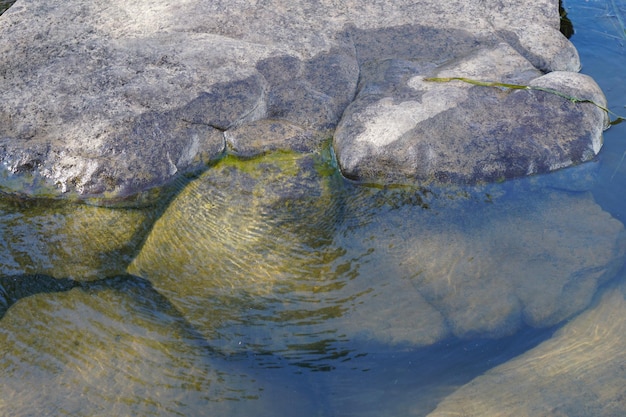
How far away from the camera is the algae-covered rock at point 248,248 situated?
3113mm

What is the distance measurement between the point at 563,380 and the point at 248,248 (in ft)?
5.70

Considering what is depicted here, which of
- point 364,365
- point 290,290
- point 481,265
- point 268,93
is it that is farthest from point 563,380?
point 268,93

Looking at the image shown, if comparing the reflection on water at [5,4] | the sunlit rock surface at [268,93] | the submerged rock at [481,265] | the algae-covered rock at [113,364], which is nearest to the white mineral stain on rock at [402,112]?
the sunlit rock surface at [268,93]

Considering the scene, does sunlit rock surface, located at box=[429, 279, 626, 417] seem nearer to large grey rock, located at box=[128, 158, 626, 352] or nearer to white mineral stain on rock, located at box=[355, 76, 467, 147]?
large grey rock, located at box=[128, 158, 626, 352]

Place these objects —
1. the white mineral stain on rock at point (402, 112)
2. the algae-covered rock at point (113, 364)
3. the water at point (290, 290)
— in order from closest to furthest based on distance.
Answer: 1. the algae-covered rock at point (113, 364)
2. the water at point (290, 290)
3. the white mineral stain on rock at point (402, 112)

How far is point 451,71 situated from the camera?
4207 millimetres

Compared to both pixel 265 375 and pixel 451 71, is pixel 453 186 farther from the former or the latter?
pixel 265 375

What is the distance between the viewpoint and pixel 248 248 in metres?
3.35

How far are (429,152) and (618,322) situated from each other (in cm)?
140

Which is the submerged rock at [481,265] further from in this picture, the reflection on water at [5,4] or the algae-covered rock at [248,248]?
the reflection on water at [5,4]

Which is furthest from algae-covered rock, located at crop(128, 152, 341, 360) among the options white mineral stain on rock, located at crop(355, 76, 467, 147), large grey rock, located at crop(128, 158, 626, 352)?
white mineral stain on rock, located at crop(355, 76, 467, 147)

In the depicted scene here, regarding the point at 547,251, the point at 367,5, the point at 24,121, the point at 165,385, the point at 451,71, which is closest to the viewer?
the point at 165,385

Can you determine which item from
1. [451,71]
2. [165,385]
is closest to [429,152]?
[451,71]

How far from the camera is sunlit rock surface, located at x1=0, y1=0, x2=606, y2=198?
11.8 ft
